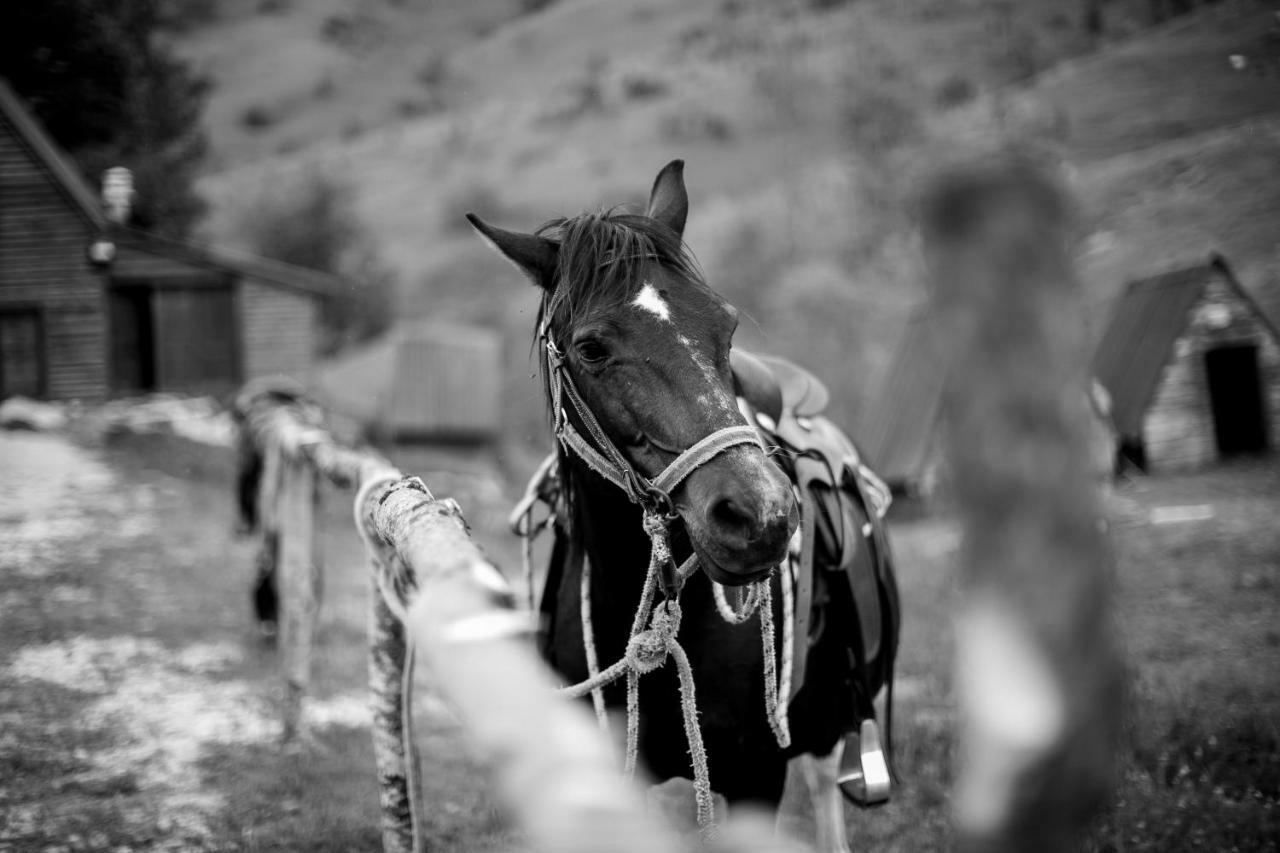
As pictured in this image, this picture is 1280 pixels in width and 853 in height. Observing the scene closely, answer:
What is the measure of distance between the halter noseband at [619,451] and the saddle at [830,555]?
Answer: 0.84 m

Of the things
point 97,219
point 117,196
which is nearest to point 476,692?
point 97,219

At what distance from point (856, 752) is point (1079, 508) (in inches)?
126

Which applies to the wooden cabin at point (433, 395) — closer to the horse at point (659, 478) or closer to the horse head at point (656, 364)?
the horse at point (659, 478)

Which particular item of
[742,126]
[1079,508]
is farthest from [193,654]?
[742,126]

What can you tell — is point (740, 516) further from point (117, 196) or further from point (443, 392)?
point (117, 196)

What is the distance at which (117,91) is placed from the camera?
27.0m

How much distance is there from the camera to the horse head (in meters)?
2.20

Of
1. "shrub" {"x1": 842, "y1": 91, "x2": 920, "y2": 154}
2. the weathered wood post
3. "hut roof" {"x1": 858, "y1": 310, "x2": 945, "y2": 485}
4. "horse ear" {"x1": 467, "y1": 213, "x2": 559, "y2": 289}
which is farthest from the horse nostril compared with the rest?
"shrub" {"x1": 842, "y1": 91, "x2": 920, "y2": 154}

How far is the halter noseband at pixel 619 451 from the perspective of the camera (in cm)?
227

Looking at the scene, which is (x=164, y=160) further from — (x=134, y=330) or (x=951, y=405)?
(x=951, y=405)

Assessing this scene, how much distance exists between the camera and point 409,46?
199 ft

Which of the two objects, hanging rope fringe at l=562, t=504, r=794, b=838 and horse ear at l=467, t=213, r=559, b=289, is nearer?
hanging rope fringe at l=562, t=504, r=794, b=838

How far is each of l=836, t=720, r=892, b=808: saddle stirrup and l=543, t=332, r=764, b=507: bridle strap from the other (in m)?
1.74

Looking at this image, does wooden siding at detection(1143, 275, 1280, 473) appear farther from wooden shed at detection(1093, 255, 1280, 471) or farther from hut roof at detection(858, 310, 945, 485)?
hut roof at detection(858, 310, 945, 485)
